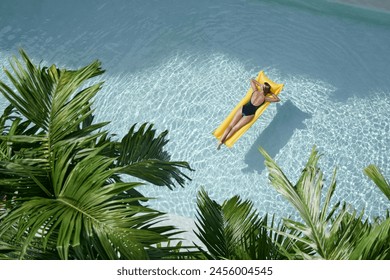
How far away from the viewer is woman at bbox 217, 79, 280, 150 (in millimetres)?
7248

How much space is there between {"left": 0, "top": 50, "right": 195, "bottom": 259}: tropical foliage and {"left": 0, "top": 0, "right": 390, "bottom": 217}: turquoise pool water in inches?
146

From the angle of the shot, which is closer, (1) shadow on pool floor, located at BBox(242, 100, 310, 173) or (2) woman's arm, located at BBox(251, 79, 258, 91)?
(1) shadow on pool floor, located at BBox(242, 100, 310, 173)

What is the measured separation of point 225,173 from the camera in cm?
717

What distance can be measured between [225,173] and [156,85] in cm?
157

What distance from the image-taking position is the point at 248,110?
290 inches

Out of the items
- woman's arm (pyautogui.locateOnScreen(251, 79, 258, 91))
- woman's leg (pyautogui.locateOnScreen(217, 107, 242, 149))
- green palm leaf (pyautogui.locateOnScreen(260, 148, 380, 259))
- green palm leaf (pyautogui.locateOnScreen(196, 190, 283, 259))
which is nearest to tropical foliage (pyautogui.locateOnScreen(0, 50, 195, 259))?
green palm leaf (pyautogui.locateOnScreen(196, 190, 283, 259))

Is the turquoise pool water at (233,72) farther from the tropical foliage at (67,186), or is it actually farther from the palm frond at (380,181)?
the palm frond at (380,181)

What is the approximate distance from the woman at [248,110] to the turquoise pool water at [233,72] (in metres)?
0.20

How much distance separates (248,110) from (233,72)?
0.84 meters

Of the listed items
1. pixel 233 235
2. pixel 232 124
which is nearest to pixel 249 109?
pixel 232 124

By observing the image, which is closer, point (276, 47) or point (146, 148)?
point (146, 148)

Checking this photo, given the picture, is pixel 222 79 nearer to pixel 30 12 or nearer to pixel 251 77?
pixel 251 77

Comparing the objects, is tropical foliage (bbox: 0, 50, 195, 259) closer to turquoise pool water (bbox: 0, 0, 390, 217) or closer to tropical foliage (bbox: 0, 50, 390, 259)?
tropical foliage (bbox: 0, 50, 390, 259)
